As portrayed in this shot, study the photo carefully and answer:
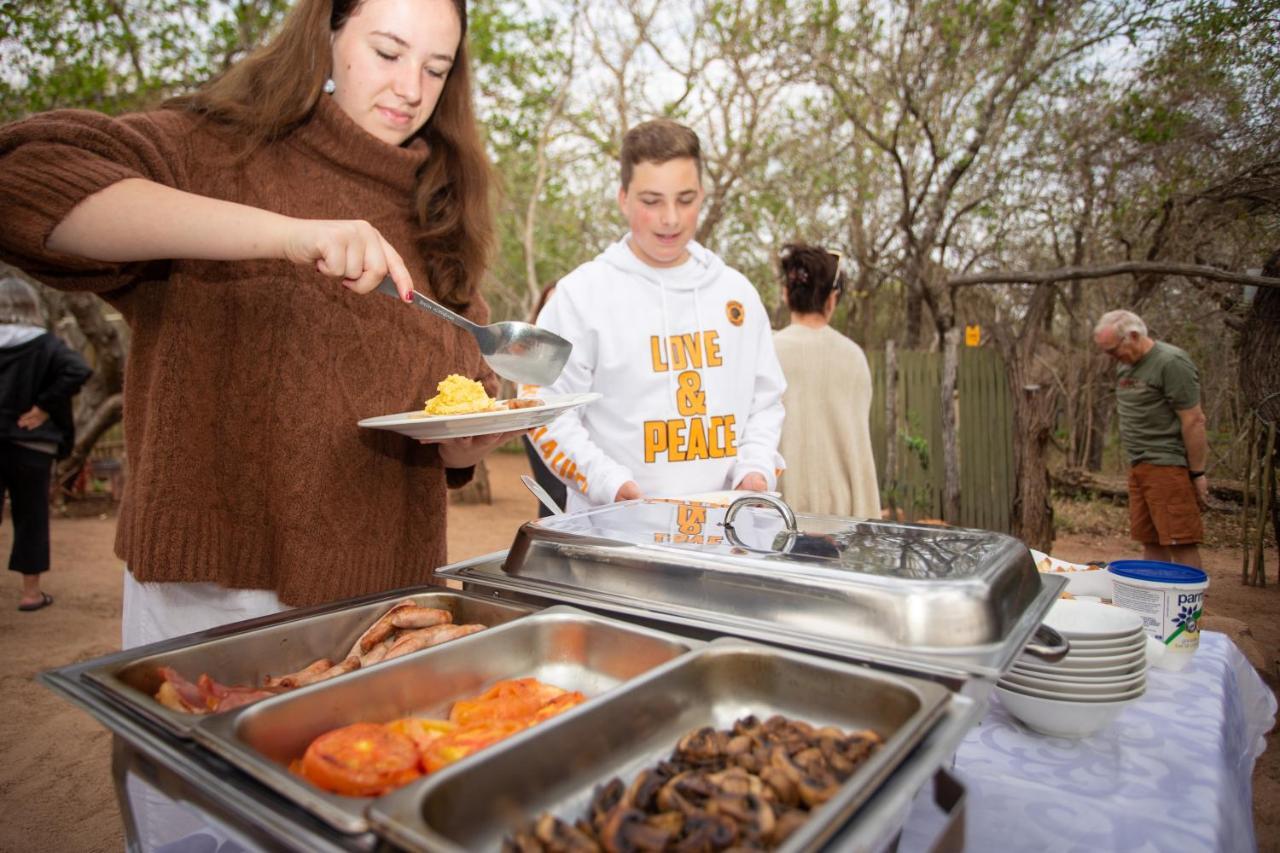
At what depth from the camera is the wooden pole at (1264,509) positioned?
2.74 meters

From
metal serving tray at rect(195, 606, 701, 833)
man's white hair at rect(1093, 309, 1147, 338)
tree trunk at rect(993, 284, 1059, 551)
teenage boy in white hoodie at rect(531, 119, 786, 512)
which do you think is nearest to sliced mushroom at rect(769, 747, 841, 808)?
metal serving tray at rect(195, 606, 701, 833)

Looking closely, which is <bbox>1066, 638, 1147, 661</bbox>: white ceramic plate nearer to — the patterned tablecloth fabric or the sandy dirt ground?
the patterned tablecloth fabric

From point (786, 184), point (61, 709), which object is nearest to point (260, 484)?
point (61, 709)

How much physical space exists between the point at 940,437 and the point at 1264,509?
198 inches

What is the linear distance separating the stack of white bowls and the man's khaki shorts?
9.07 ft

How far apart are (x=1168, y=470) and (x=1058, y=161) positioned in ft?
12.3

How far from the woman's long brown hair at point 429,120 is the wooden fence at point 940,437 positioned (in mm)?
5910

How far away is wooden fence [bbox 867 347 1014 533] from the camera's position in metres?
7.02

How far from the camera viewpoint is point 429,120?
1.88 meters

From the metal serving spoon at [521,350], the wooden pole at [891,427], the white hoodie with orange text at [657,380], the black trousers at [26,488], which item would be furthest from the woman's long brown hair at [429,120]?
the wooden pole at [891,427]

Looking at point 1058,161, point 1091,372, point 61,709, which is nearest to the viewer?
point 61,709

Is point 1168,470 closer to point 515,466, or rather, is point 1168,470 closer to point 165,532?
point 165,532

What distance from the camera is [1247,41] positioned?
9.14 ft

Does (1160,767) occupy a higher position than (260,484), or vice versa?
(260,484)
